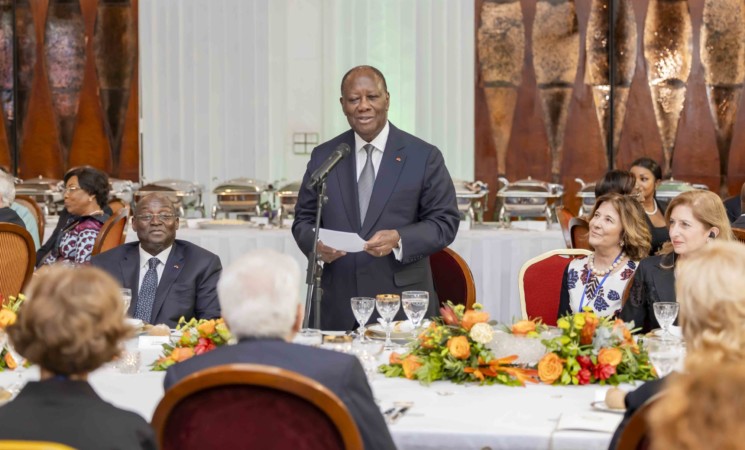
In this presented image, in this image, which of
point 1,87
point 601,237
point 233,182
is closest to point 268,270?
point 601,237

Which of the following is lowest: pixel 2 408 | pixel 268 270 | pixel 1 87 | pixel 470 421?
pixel 470 421

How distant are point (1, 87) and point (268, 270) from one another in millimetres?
9182

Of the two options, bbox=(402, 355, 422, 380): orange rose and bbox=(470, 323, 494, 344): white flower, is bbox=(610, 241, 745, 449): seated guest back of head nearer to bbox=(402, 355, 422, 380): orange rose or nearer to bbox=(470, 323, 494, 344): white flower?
bbox=(470, 323, 494, 344): white flower

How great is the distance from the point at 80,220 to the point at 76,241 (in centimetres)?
14

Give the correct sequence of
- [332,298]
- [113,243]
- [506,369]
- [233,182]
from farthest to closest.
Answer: [233,182], [113,243], [332,298], [506,369]

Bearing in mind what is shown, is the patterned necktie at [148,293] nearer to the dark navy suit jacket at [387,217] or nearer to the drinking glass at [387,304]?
the dark navy suit jacket at [387,217]

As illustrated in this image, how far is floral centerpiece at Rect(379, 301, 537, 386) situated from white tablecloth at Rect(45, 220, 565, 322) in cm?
352

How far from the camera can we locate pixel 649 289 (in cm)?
382

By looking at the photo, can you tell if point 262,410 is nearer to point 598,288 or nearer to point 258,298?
point 258,298

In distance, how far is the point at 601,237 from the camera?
415 centimetres

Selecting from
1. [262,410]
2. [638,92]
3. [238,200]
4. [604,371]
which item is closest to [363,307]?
[604,371]

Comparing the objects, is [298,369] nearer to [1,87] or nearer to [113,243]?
[113,243]

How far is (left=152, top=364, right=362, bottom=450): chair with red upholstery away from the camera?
1867 millimetres

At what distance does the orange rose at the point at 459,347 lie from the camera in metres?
2.89
